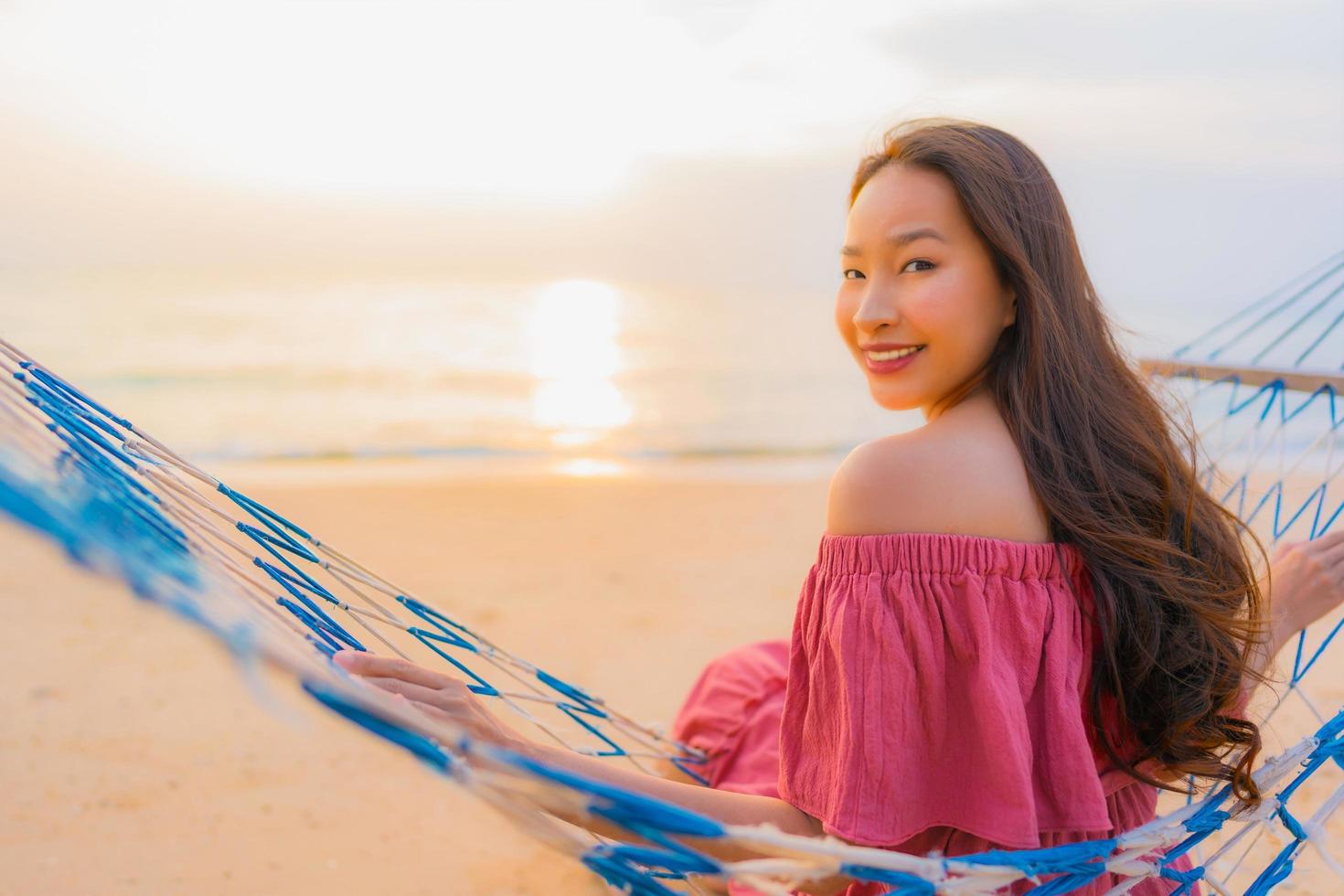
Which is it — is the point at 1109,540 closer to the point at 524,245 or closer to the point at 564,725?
the point at 564,725

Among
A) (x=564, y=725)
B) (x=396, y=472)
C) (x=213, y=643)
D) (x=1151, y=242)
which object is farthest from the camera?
(x=1151, y=242)

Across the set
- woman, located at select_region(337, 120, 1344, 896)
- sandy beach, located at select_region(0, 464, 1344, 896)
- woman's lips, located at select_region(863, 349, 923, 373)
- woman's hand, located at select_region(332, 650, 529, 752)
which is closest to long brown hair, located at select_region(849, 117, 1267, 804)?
woman, located at select_region(337, 120, 1344, 896)

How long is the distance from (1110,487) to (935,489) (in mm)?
290

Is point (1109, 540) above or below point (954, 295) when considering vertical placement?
below

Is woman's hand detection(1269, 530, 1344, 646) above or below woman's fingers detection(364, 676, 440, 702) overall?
above

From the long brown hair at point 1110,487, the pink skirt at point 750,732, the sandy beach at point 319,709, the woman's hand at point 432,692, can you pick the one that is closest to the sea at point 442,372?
the long brown hair at point 1110,487

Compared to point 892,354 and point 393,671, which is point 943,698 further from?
point 393,671

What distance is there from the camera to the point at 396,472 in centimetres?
A: 777

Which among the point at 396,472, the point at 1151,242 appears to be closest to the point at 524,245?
the point at 1151,242

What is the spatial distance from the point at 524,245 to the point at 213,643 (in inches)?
1611

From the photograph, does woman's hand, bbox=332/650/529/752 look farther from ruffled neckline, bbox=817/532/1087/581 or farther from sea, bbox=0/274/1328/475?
sea, bbox=0/274/1328/475

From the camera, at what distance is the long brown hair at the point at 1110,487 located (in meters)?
1.34

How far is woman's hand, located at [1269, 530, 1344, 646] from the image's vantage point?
5.70 feet

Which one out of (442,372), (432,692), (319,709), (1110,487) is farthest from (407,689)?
(442,372)
